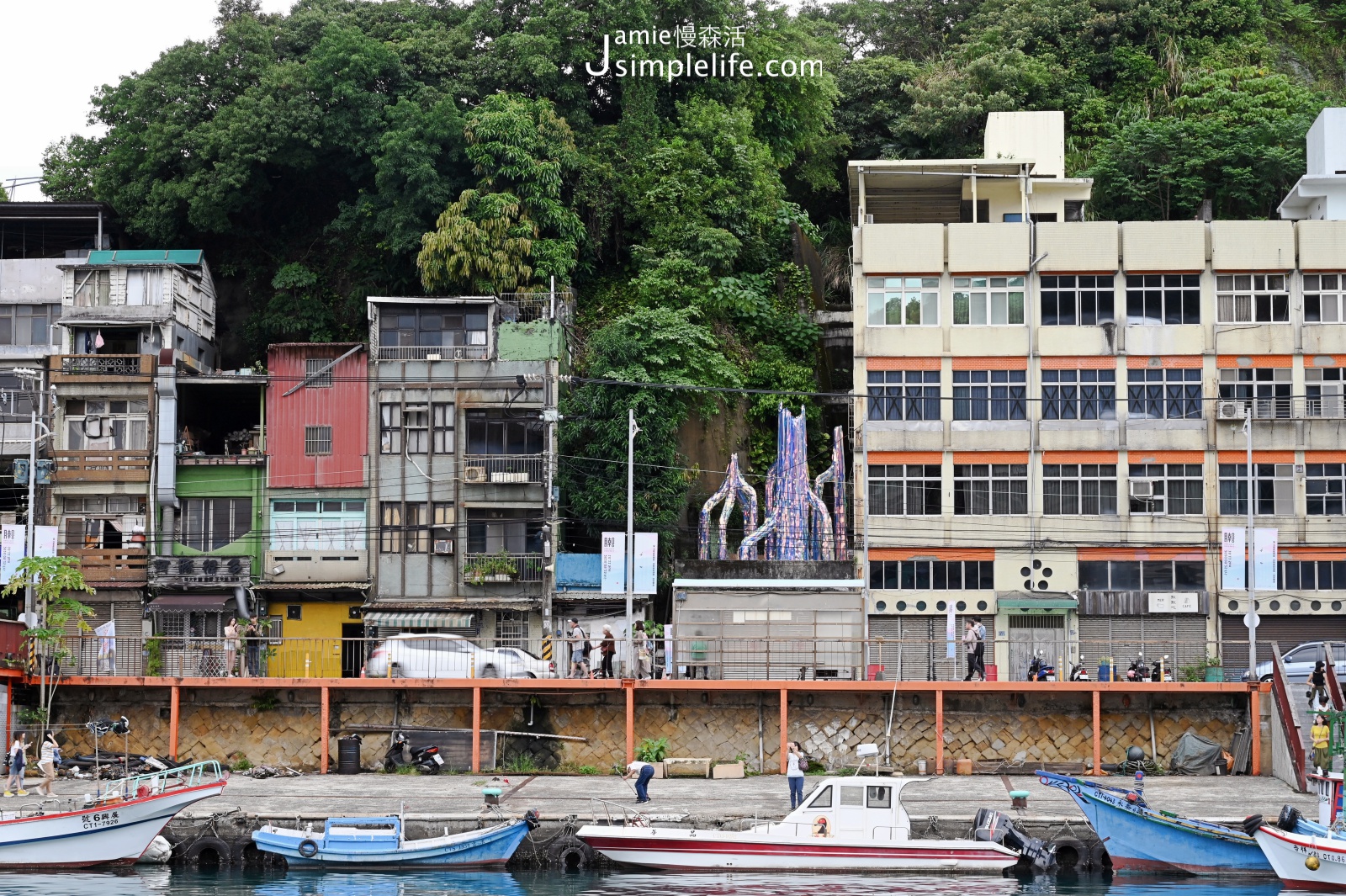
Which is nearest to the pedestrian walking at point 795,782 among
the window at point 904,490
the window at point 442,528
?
the window at point 904,490

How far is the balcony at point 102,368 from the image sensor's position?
53875 millimetres

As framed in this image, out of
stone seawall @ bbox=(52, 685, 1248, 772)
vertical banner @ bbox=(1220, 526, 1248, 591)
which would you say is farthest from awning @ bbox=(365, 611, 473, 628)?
vertical banner @ bbox=(1220, 526, 1248, 591)

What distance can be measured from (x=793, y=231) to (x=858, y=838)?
102 ft

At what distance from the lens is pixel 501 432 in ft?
176

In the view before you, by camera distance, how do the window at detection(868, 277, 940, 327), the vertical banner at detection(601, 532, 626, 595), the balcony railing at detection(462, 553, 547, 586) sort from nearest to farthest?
the vertical banner at detection(601, 532, 626, 595) < the balcony railing at detection(462, 553, 547, 586) < the window at detection(868, 277, 940, 327)

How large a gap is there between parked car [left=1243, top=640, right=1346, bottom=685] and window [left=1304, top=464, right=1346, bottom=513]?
6302 mm

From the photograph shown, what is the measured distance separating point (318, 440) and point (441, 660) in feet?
36.6

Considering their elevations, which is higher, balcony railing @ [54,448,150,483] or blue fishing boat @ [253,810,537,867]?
balcony railing @ [54,448,150,483]

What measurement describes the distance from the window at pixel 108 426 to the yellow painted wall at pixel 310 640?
7.23 meters

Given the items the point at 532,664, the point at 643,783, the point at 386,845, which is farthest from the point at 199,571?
the point at 643,783

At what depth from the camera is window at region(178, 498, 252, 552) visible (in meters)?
53.5

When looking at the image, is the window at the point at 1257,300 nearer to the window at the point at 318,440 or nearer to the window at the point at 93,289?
the window at the point at 318,440

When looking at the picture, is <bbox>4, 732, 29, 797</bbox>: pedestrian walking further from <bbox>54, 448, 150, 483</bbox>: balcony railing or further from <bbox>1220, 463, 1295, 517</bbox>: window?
<bbox>1220, 463, 1295, 517</bbox>: window

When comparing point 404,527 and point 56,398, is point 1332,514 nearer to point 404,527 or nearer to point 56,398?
point 404,527
